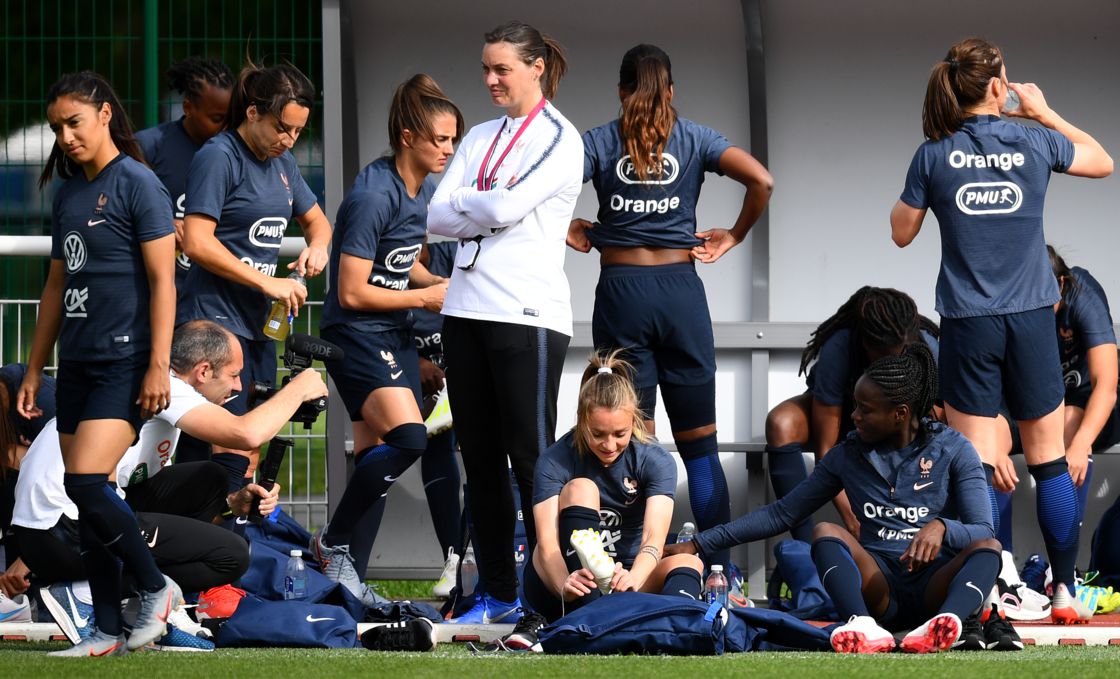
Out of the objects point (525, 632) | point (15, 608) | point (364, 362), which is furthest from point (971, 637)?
point (15, 608)

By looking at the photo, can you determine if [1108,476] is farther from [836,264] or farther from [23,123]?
[23,123]

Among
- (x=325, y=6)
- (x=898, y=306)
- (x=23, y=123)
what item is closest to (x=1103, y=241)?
(x=898, y=306)

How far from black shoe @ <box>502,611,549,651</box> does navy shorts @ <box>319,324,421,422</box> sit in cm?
111

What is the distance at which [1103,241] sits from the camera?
6.87 m

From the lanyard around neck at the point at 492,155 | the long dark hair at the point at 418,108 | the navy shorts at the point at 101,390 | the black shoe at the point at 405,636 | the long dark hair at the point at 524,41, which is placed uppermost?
the long dark hair at the point at 524,41

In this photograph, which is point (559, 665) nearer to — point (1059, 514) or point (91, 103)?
point (91, 103)

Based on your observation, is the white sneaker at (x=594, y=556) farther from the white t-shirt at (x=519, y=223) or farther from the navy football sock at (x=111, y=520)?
the navy football sock at (x=111, y=520)

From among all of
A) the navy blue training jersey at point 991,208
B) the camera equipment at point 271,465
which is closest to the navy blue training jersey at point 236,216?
the camera equipment at point 271,465

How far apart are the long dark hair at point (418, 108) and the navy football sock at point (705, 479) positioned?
1.33 metres

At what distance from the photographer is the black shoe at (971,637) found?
418 centimetres

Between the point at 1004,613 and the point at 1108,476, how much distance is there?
1841 mm

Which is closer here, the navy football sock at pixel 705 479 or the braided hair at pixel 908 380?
the braided hair at pixel 908 380

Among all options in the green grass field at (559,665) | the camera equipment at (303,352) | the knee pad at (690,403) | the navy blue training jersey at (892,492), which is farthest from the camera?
the knee pad at (690,403)

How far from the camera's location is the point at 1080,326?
5.73m
